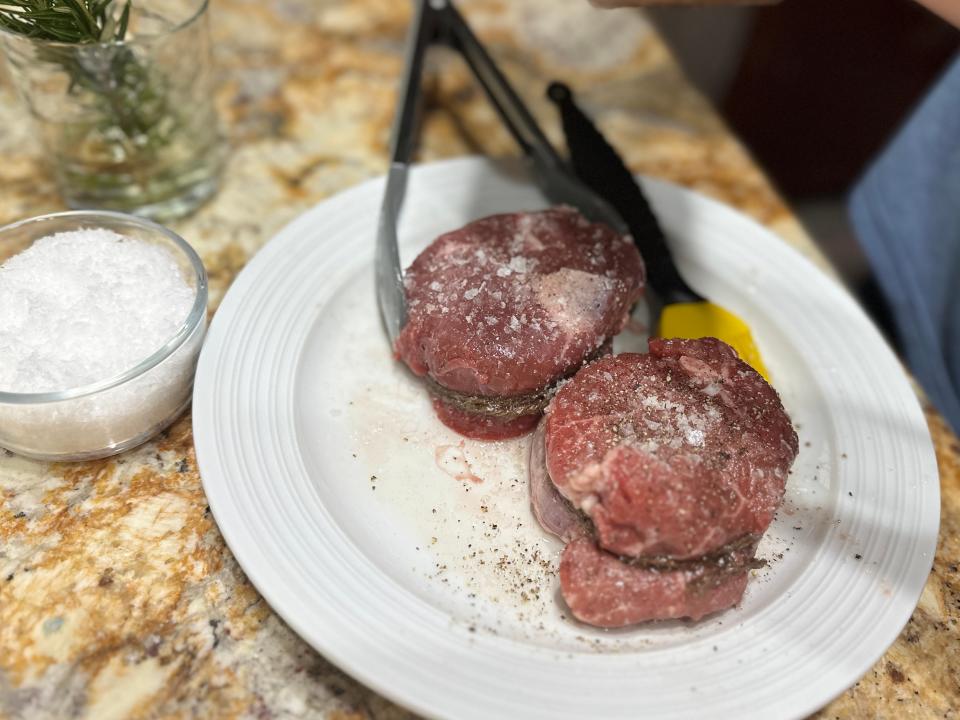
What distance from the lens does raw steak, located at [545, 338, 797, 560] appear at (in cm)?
114

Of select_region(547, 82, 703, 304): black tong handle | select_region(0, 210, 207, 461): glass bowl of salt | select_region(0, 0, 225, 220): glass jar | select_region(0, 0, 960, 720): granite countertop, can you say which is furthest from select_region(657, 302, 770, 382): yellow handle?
select_region(0, 0, 225, 220): glass jar

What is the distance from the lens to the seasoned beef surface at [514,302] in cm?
134

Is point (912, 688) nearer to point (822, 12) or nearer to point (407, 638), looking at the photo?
point (407, 638)

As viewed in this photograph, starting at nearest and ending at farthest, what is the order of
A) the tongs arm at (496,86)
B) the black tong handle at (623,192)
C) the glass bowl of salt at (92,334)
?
the glass bowl of salt at (92,334) → the black tong handle at (623,192) → the tongs arm at (496,86)

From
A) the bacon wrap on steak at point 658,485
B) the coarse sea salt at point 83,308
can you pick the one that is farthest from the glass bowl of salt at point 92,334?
the bacon wrap on steak at point 658,485

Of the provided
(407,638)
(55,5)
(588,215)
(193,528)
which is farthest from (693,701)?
(55,5)

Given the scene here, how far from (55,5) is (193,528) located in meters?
0.96

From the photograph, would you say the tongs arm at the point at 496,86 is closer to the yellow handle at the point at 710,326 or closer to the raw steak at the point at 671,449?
the yellow handle at the point at 710,326

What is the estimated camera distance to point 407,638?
3.54 feet

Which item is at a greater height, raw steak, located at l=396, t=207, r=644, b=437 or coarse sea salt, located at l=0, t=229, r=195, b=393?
raw steak, located at l=396, t=207, r=644, b=437

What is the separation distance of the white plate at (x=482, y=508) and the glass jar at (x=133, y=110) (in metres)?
0.35

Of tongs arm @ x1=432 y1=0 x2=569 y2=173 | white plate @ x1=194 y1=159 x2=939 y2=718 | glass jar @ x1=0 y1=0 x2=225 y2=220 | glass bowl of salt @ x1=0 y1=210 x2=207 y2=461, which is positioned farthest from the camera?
tongs arm @ x1=432 y1=0 x2=569 y2=173

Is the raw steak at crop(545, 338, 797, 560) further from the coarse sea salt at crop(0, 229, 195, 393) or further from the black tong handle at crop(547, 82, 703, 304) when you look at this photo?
the coarse sea salt at crop(0, 229, 195, 393)

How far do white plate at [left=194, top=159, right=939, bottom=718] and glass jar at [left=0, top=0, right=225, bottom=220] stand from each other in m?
0.35
